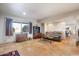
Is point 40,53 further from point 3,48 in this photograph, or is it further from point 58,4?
point 58,4

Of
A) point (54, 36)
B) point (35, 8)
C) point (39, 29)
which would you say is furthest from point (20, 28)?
point (54, 36)

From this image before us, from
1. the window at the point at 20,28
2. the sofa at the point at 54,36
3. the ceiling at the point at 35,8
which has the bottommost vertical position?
the sofa at the point at 54,36

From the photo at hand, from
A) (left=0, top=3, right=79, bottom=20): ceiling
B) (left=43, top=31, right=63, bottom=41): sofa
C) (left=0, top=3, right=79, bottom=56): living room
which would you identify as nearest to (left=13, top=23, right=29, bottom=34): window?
(left=0, top=3, right=79, bottom=56): living room

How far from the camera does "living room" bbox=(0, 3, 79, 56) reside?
1.68 m

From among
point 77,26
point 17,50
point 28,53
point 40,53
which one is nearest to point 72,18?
point 77,26

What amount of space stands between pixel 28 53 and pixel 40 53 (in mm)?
240

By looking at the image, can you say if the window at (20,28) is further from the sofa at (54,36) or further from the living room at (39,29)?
the sofa at (54,36)

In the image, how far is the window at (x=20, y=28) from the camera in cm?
173

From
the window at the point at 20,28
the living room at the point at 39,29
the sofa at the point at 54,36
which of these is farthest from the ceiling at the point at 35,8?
the sofa at the point at 54,36

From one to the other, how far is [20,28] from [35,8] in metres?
0.50

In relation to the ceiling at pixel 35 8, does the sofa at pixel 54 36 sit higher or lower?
lower

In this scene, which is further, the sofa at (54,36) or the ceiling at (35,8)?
the sofa at (54,36)

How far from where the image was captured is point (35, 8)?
5.60 feet

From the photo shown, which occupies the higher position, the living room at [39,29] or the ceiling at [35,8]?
the ceiling at [35,8]
